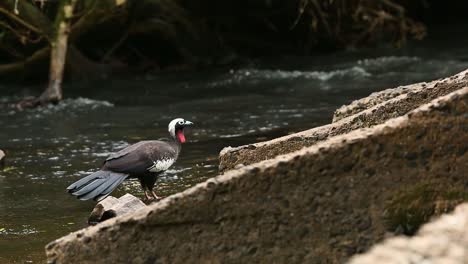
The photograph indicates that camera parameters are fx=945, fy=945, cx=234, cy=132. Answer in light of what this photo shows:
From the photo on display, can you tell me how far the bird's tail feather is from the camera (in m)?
7.54

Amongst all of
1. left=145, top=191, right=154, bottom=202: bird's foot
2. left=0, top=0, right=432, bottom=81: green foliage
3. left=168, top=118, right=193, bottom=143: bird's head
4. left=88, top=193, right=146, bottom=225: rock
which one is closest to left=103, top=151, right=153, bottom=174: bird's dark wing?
left=145, top=191, right=154, bottom=202: bird's foot

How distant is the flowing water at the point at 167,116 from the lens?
28.0ft

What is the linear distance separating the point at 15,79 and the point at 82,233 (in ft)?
48.3

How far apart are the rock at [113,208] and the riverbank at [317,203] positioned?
2415 millimetres

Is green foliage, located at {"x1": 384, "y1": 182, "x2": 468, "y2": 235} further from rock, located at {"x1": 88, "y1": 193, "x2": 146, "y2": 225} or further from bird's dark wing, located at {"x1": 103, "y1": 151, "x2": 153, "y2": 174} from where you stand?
bird's dark wing, located at {"x1": 103, "y1": 151, "x2": 153, "y2": 174}

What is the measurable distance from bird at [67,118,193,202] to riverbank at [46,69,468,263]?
306cm

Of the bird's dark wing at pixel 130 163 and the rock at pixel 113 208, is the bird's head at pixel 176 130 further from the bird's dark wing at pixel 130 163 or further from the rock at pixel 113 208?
the rock at pixel 113 208

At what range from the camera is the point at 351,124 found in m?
6.79

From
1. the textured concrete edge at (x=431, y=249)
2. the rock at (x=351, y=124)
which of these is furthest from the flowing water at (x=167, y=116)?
the textured concrete edge at (x=431, y=249)

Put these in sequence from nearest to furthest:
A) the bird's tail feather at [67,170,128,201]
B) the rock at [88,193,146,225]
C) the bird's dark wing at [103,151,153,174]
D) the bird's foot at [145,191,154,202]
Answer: the rock at [88,193,146,225], the bird's tail feather at [67,170,128,201], the bird's dark wing at [103,151,153,174], the bird's foot at [145,191,154,202]

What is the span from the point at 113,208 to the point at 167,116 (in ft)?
24.2

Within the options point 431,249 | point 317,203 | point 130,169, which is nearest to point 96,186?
point 130,169

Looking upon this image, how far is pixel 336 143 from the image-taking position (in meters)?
4.47

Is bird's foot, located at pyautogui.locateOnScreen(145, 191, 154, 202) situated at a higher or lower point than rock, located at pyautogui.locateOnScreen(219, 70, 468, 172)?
lower
